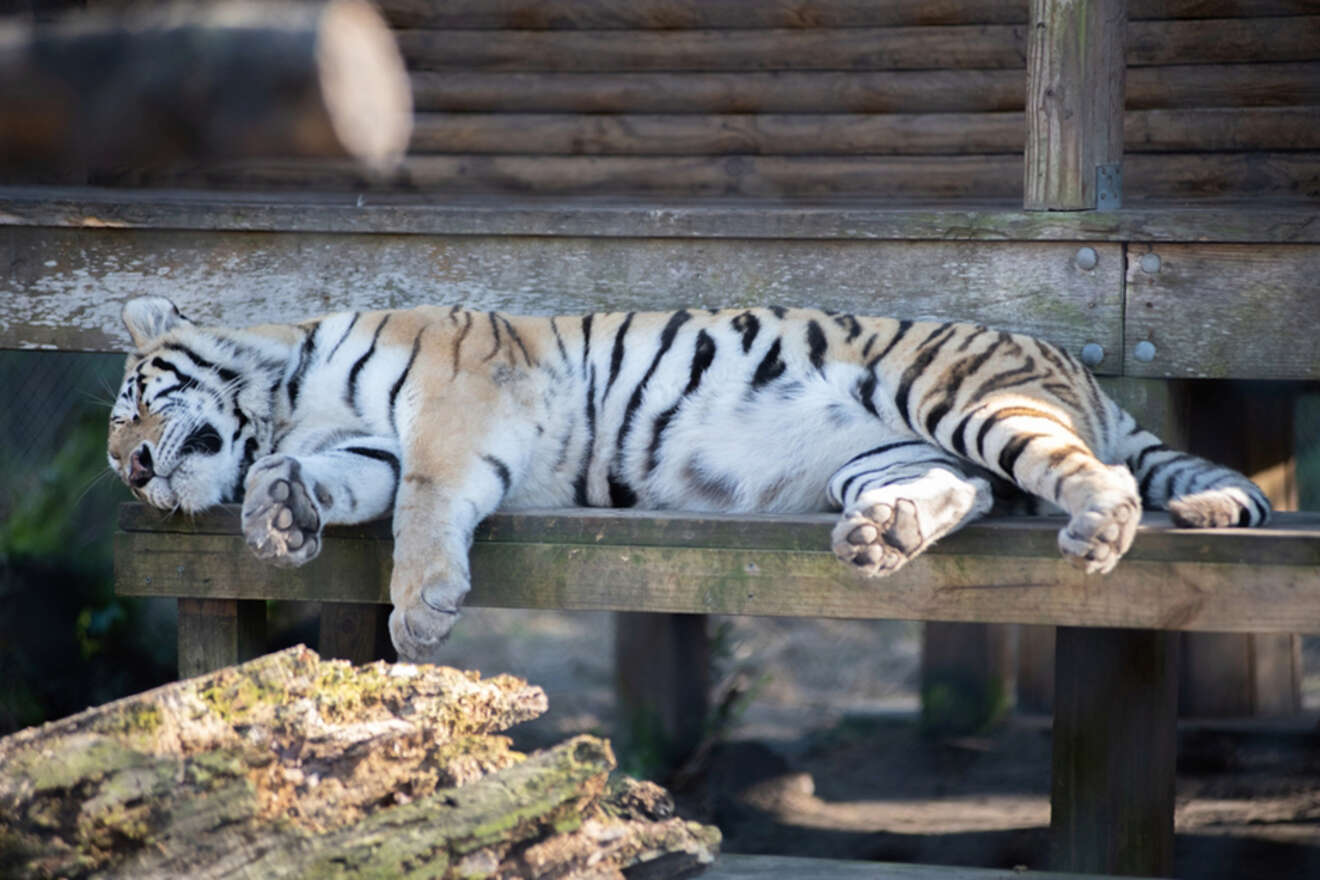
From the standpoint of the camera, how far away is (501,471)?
275 cm

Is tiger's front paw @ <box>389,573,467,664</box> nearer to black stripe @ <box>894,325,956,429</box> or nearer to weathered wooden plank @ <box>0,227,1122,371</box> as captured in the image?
black stripe @ <box>894,325,956,429</box>

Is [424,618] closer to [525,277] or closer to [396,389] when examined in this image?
[396,389]

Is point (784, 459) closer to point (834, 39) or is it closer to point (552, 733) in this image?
point (834, 39)

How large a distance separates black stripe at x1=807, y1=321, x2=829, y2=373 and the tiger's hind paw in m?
0.78

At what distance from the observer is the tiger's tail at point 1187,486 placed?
237cm

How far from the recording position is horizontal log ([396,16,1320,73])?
165 inches

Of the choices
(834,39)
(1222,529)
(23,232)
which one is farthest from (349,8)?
(834,39)

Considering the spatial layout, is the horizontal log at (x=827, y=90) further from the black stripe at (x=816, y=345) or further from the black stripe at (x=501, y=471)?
the black stripe at (x=501, y=471)

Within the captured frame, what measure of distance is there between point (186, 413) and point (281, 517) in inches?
23.1

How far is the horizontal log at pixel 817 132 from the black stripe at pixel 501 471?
2.29 m

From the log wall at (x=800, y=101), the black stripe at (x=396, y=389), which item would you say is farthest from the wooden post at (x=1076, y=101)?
the black stripe at (x=396, y=389)

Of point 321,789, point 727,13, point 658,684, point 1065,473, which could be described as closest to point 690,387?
point 1065,473

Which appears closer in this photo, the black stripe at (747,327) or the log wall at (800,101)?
the black stripe at (747,327)

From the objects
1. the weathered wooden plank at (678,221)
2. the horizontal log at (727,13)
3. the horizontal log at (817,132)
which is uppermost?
the horizontal log at (727,13)
